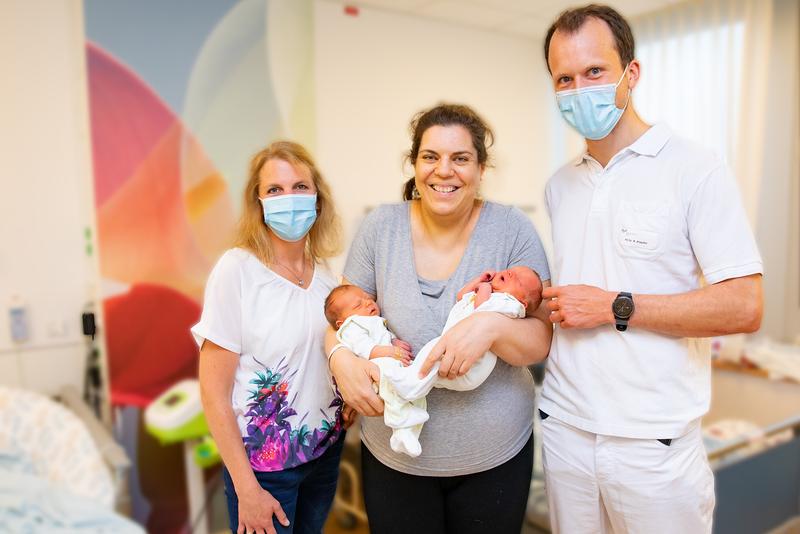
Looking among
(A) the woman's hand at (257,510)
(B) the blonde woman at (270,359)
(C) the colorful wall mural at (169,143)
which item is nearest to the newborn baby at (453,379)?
Answer: (B) the blonde woman at (270,359)

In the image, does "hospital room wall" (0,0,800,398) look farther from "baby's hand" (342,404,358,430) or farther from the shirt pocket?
"baby's hand" (342,404,358,430)

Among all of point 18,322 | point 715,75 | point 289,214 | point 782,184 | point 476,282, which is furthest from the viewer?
point 715,75

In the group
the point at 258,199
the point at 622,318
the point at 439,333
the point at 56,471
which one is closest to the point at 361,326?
the point at 439,333

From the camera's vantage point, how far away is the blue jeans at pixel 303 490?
143cm

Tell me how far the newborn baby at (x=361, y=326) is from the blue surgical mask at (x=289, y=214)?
0.19 metres

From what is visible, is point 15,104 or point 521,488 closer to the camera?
point 521,488

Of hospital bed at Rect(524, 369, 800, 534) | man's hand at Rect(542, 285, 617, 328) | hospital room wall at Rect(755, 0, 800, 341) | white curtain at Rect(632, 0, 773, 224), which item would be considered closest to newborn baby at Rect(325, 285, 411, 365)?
man's hand at Rect(542, 285, 617, 328)

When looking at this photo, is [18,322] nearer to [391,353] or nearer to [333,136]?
[333,136]

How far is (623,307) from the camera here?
123 centimetres

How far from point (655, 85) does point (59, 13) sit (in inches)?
141

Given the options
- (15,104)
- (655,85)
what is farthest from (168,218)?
(655,85)

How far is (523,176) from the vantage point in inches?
183

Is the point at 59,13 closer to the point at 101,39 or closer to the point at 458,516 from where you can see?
the point at 101,39

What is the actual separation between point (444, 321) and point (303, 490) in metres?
0.60
